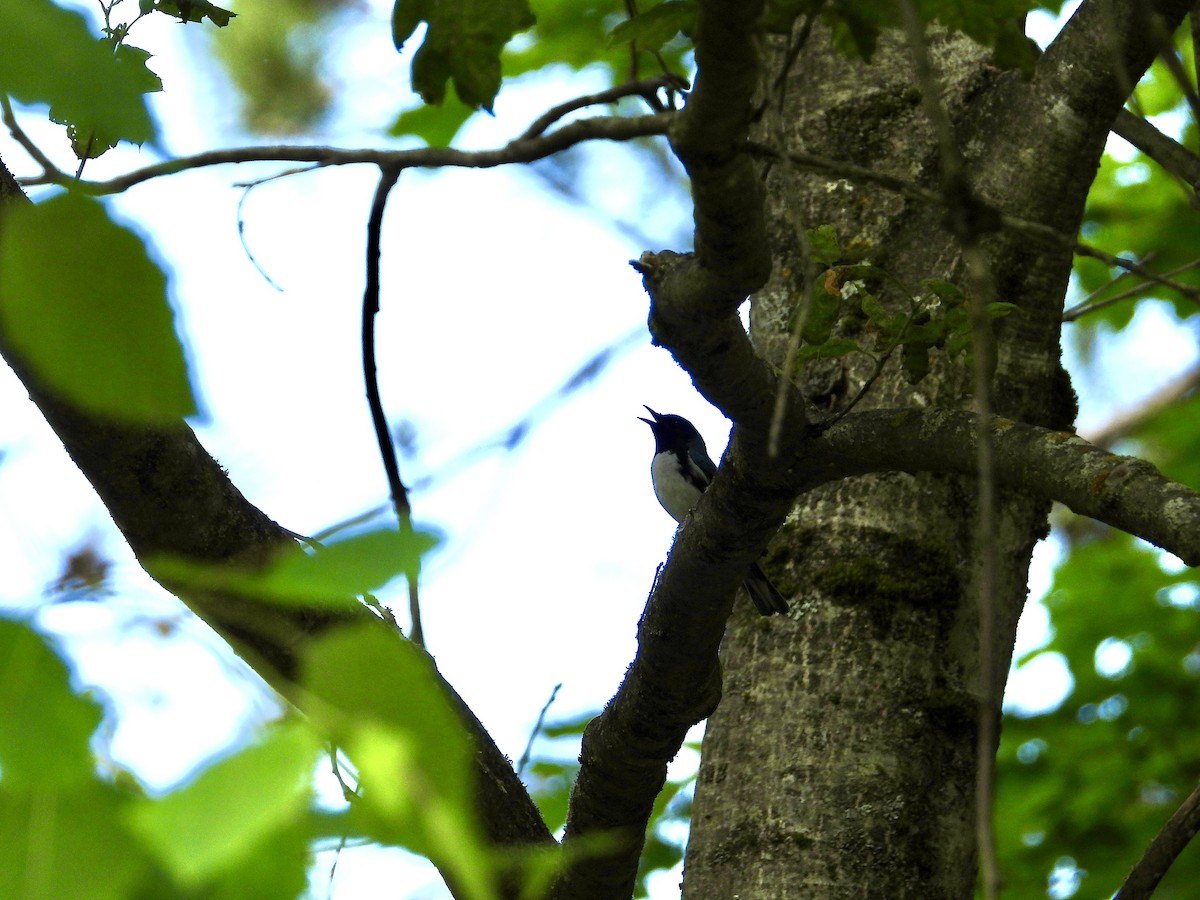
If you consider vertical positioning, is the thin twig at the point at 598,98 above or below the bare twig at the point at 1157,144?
below

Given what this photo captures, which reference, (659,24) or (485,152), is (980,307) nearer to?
(485,152)

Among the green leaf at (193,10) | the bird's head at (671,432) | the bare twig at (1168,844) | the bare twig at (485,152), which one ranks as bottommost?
the bare twig at (1168,844)

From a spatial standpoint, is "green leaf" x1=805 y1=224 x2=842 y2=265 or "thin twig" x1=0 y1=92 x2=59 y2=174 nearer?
"thin twig" x1=0 y1=92 x2=59 y2=174

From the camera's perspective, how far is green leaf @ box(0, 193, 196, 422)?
0.72m

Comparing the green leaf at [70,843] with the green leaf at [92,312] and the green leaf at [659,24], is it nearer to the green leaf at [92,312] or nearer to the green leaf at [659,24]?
the green leaf at [92,312]

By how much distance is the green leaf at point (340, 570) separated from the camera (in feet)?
2.40

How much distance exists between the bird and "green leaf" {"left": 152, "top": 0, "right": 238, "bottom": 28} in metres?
4.82

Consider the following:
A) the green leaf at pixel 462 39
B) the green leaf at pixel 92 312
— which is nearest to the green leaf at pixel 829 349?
the green leaf at pixel 462 39

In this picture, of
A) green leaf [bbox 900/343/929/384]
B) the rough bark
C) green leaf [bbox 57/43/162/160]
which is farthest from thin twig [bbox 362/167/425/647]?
the rough bark

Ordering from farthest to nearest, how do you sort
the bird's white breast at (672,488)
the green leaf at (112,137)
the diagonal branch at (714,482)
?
the bird's white breast at (672,488) → the diagonal branch at (714,482) → the green leaf at (112,137)

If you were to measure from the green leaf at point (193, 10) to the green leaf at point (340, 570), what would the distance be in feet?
5.57

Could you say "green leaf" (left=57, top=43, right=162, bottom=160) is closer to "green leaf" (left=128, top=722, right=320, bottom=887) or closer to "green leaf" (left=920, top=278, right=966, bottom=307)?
"green leaf" (left=128, top=722, right=320, bottom=887)

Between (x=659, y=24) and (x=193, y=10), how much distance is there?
0.90m

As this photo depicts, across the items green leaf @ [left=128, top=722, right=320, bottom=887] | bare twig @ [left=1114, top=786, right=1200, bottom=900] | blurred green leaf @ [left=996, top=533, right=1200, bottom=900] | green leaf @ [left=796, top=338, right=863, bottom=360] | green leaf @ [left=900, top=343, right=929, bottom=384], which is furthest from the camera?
blurred green leaf @ [left=996, top=533, right=1200, bottom=900]
